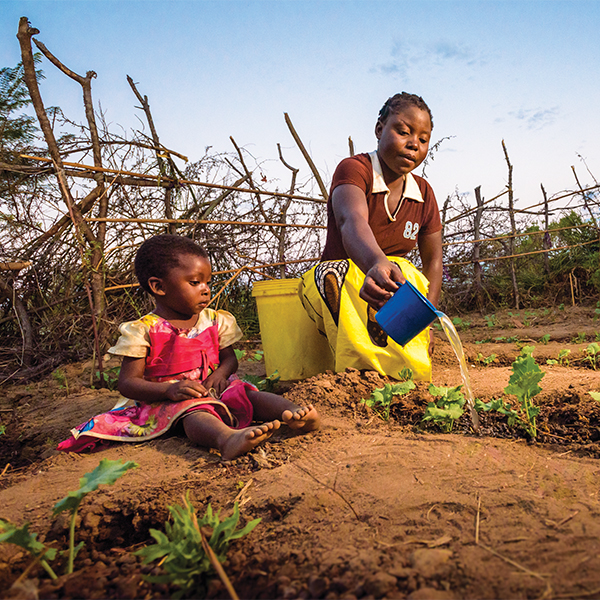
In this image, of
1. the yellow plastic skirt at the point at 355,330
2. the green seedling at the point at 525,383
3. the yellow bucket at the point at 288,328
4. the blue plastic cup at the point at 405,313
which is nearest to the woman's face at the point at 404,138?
the yellow plastic skirt at the point at 355,330

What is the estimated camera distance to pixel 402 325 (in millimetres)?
1903

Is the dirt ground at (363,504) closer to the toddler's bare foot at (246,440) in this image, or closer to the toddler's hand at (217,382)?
the toddler's bare foot at (246,440)

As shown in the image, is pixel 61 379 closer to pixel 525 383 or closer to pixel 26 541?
pixel 26 541

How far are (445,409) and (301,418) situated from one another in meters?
0.60

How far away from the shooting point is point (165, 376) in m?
2.44

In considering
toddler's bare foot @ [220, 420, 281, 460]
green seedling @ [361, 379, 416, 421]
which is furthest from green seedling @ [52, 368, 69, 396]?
green seedling @ [361, 379, 416, 421]

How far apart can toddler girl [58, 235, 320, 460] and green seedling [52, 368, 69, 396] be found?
4.79 ft

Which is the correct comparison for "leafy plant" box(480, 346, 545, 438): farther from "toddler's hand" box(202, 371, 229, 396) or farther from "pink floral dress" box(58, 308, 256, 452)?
"toddler's hand" box(202, 371, 229, 396)

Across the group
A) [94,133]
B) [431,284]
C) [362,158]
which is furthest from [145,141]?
[431,284]

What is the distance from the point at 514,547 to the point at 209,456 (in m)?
1.28

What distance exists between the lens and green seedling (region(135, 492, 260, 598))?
97cm

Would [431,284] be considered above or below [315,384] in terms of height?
above

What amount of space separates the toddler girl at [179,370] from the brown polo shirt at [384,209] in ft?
3.21

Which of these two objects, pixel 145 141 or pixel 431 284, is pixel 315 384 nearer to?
pixel 431 284
